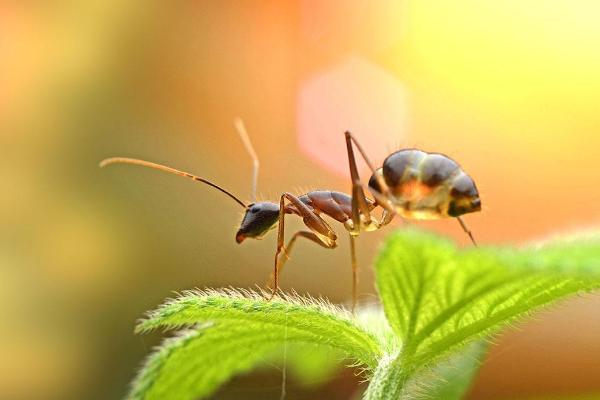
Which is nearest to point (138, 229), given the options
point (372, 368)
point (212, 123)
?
point (212, 123)

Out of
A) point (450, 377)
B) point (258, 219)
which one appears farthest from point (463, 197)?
point (258, 219)

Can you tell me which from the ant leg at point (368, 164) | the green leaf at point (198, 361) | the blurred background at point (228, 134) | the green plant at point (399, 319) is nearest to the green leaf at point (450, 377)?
the green plant at point (399, 319)

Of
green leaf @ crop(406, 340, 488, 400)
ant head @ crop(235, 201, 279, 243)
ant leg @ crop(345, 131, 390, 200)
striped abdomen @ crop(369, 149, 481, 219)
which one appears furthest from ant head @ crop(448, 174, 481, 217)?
ant head @ crop(235, 201, 279, 243)

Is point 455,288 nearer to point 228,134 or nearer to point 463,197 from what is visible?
point 463,197

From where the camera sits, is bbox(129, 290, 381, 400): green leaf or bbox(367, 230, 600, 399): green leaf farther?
bbox(129, 290, 381, 400): green leaf

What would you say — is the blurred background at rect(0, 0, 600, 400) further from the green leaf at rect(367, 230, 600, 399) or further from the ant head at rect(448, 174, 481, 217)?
the green leaf at rect(367, 230, 600, 399)

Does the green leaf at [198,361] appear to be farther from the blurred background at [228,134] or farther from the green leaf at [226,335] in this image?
the blurred background at [228,134]
